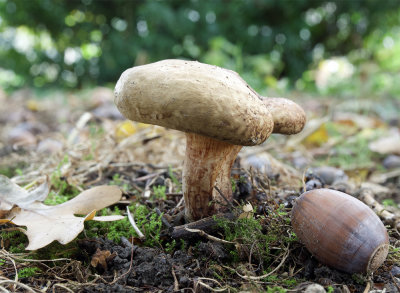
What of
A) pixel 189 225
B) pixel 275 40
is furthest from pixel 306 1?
pixel 189 225

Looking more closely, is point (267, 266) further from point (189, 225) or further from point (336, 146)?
point (336, 146)

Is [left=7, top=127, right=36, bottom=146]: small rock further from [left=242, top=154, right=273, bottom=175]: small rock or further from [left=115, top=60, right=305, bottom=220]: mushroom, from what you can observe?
[left=115, top=60, right=305, bottom=220]: mushroom

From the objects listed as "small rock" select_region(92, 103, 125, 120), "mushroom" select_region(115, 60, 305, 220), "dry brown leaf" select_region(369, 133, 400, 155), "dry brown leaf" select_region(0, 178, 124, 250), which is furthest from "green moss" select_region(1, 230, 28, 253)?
"dry brown leaf" select_region(369, 133, 400, 155)

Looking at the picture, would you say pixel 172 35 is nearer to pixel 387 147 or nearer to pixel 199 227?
pixel 387 147

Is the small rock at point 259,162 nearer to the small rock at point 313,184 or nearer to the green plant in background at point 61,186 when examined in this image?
the small rock at point 313,184

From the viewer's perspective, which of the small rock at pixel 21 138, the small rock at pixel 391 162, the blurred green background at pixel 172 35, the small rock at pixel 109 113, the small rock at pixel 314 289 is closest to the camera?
the small rock at pixel 314 289

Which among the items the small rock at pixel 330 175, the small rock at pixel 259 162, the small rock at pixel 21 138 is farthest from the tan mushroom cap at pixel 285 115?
the small rock at pixel 21 138
